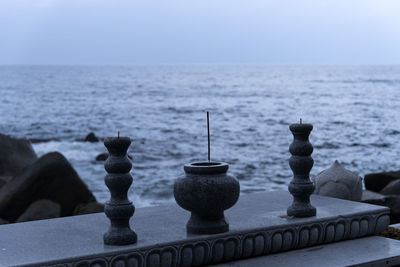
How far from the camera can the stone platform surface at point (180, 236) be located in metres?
4.07

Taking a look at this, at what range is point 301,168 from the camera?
5121mm

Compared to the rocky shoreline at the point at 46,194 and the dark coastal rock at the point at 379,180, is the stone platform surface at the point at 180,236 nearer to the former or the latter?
the rocky shoreline at the point at 46,194

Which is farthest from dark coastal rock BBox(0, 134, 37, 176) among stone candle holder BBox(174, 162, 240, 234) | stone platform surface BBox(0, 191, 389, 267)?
stone candle holder BBox(174, 162, 240, 234)

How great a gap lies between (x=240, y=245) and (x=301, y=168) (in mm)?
939

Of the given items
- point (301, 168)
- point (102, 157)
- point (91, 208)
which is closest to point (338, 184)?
point (301, 168)

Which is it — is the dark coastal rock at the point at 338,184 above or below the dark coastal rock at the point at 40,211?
above

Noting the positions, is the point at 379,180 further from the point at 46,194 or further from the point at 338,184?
the point at 46,194

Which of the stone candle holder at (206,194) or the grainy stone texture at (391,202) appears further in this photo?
the grainy stone texture at (391,202)

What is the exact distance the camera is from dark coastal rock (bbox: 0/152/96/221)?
9047 millimetres

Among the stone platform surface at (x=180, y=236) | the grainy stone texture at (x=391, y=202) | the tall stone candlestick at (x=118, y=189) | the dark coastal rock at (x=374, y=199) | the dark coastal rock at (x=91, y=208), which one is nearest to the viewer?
the stone platform surface at (x=180, y=236)

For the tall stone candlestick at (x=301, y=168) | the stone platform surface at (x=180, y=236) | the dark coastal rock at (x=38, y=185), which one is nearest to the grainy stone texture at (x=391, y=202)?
the stone platform surface at (x=180, y=236)

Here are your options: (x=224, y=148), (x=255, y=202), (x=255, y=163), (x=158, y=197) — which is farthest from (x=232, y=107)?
(x=255, y=202)

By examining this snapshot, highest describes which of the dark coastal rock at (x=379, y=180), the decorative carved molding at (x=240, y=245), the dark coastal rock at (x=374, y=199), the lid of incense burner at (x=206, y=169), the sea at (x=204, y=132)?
the lid of incense burner at (x=206, y=169)

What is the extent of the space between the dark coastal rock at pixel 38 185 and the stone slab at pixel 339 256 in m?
5.18
